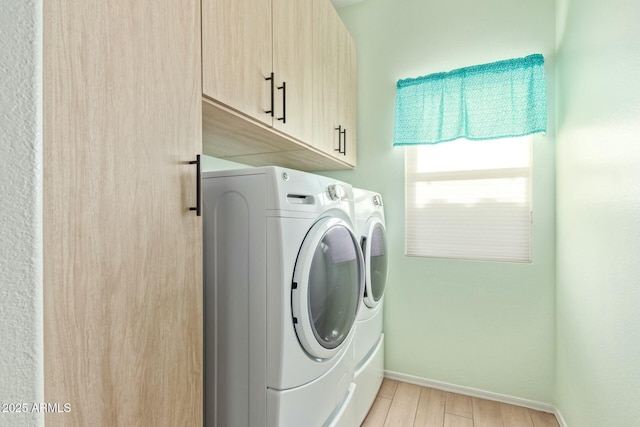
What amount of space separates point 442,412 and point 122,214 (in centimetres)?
213

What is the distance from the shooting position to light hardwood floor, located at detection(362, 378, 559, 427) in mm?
1797

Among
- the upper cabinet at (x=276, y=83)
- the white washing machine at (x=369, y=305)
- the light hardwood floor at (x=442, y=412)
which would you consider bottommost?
the light hardwood floor at (x=442, y=412)

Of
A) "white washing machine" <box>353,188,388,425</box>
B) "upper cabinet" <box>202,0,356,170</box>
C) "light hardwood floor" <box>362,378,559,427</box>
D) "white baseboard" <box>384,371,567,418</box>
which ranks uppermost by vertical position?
"upper cabinet" <box>202,0,356,170</box>

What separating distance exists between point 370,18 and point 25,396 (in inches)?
109

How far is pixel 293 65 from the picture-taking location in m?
1.47

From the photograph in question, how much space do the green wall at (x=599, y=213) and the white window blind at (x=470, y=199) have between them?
238 millimetres

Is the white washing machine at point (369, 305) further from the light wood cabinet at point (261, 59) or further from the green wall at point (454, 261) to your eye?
the light wood cabinet at point (261, 59)

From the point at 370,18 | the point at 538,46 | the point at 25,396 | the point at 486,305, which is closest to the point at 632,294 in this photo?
the point at 486,305

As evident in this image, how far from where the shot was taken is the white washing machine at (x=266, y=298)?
3.26ft

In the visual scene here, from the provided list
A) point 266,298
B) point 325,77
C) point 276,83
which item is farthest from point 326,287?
point 325,77

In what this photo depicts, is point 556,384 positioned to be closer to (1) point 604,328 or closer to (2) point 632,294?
(1) point 604,328

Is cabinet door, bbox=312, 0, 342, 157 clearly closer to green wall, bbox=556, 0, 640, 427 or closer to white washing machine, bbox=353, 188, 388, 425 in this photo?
white washing machine, bbox=353, 188, 388, 425

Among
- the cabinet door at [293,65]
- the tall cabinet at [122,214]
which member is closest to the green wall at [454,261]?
the cabinet door at [293,65]

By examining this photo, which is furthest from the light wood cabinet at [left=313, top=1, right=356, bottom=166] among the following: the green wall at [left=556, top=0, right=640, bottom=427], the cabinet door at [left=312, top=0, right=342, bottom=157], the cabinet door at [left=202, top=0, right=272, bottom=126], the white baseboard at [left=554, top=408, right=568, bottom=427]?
the white baseboard at [left=554, top=408, right=568, bottom=427]
